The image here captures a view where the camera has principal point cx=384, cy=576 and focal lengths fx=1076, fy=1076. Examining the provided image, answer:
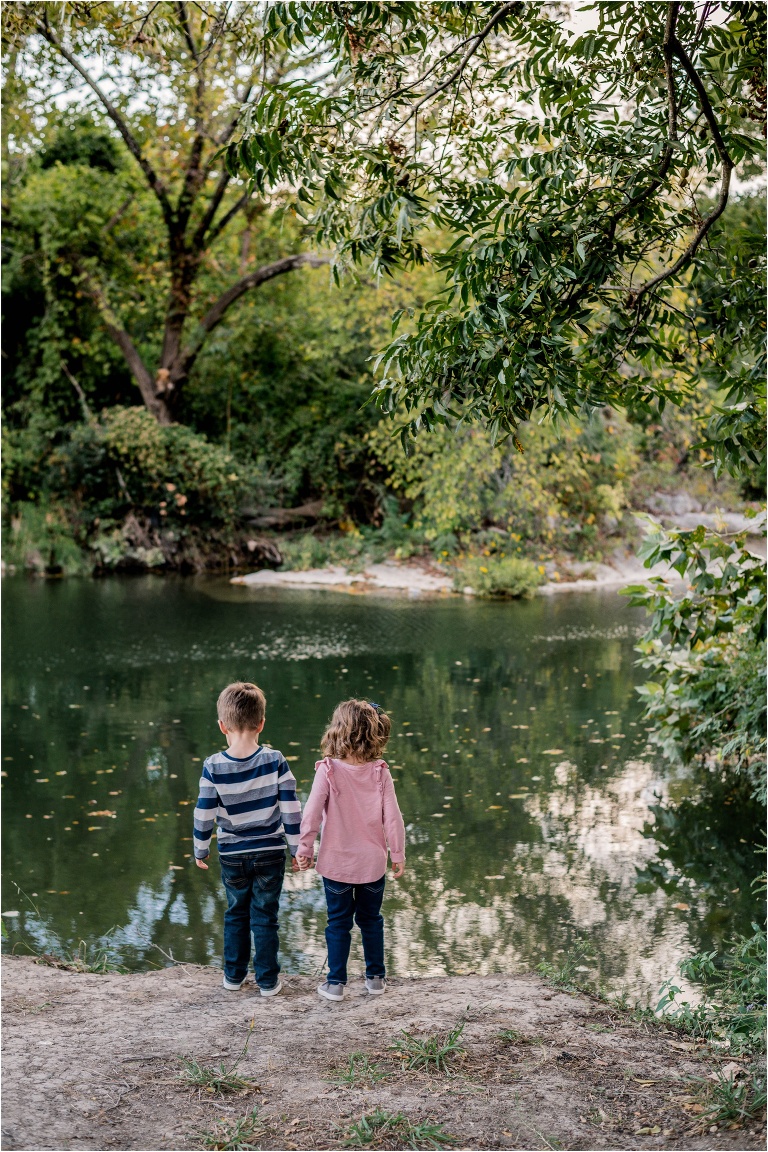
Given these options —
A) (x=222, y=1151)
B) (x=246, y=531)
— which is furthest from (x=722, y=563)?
(x=246, y=531)

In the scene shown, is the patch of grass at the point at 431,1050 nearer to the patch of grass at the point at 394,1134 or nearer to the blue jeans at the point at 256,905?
the patch of grass at the point at 394,1134

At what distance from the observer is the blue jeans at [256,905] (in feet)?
12.3

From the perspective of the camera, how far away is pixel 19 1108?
280 cm

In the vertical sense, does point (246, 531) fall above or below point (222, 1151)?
above

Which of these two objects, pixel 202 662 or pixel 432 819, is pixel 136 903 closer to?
pixel 432 819

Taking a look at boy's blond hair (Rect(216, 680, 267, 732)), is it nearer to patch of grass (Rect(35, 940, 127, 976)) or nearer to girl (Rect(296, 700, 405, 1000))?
girl (Rect(296, 700, 405, 1000))

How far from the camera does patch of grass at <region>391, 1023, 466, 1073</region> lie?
310cm

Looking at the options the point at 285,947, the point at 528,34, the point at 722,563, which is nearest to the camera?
the point at 528,34

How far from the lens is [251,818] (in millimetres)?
3736

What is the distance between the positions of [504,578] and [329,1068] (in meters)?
13.0

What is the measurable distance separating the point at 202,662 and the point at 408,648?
2248mm

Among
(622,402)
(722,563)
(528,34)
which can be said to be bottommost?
(722,563)

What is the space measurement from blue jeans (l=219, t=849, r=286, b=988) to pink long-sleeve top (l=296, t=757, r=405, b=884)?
0.57 ft

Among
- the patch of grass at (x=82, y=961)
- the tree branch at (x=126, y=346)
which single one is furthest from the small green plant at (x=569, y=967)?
the tree branch at (x=126, y=346)
